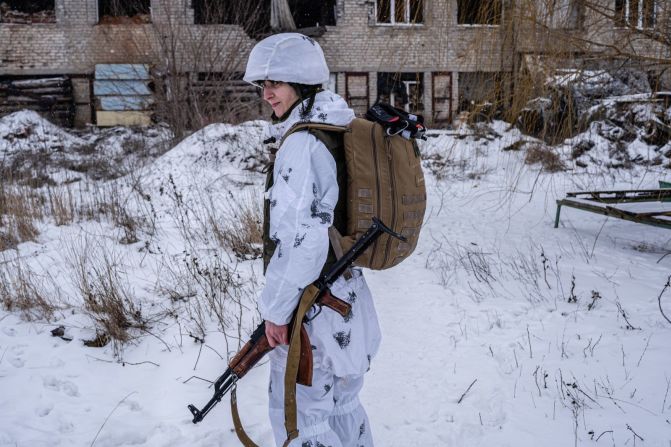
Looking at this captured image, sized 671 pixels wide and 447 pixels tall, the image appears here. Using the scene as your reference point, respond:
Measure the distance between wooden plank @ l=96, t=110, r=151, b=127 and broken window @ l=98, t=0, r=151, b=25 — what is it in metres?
2.73

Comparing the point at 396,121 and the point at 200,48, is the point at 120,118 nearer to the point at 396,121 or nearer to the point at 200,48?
the point at 200,48

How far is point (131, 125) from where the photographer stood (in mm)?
14391

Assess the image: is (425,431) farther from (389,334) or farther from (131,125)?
(131,125)

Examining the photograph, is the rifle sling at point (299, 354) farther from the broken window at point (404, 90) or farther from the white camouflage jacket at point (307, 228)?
the broken window at point (404, 90)

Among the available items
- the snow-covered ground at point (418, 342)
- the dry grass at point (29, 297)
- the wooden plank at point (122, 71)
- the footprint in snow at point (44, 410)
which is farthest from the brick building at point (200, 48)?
the footprint in snow at point (44, 410)

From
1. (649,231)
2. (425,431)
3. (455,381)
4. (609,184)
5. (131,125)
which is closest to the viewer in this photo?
(425,431)

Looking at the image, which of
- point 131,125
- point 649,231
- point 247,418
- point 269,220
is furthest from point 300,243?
point 131,125

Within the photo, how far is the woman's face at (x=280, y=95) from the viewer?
1903 millimetres

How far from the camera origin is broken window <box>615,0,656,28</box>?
500 cm

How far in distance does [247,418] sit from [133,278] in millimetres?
2378

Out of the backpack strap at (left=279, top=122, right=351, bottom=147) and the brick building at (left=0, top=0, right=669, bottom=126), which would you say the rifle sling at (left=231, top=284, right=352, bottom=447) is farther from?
the brick building at (left=0, top=0, right=669, bottom=126)

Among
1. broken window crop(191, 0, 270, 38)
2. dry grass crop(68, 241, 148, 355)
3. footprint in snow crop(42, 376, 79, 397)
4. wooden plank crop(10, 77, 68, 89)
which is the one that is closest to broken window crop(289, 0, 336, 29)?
broken window crop(191, 0, 270, 38)

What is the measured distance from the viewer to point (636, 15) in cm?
501

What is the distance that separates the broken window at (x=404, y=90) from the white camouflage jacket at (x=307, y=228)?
15.0 metres
